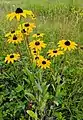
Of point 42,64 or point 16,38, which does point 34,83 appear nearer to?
point 42,64

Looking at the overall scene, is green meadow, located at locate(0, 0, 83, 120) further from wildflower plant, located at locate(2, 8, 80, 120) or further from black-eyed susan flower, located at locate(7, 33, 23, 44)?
black-eyed susan flower, located at locate(7, 33, 23, 44)

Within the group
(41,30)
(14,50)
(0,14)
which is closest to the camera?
(14,50)

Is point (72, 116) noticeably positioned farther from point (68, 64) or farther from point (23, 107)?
point (68, 64)

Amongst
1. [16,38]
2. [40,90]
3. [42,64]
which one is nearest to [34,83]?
[40,90]

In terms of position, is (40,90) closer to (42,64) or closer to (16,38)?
(42,64)

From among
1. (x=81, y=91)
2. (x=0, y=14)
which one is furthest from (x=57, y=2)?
(x=81, y=91)

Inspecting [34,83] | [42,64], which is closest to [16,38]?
[42,64]

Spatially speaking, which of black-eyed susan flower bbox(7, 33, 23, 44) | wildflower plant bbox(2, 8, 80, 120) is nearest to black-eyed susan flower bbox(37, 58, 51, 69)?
wildflower plant bbox(2, 8, 80, 120)

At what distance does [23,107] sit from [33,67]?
0.90 ft

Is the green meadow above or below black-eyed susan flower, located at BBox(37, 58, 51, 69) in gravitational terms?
below

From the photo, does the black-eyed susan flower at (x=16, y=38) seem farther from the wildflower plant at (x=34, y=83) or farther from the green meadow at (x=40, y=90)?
the green meadow at (x=40, y=90)

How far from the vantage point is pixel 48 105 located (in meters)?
2.42

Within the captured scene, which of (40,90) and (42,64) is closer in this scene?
(40,90)

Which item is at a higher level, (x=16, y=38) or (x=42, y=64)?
(x=16, y=38)
